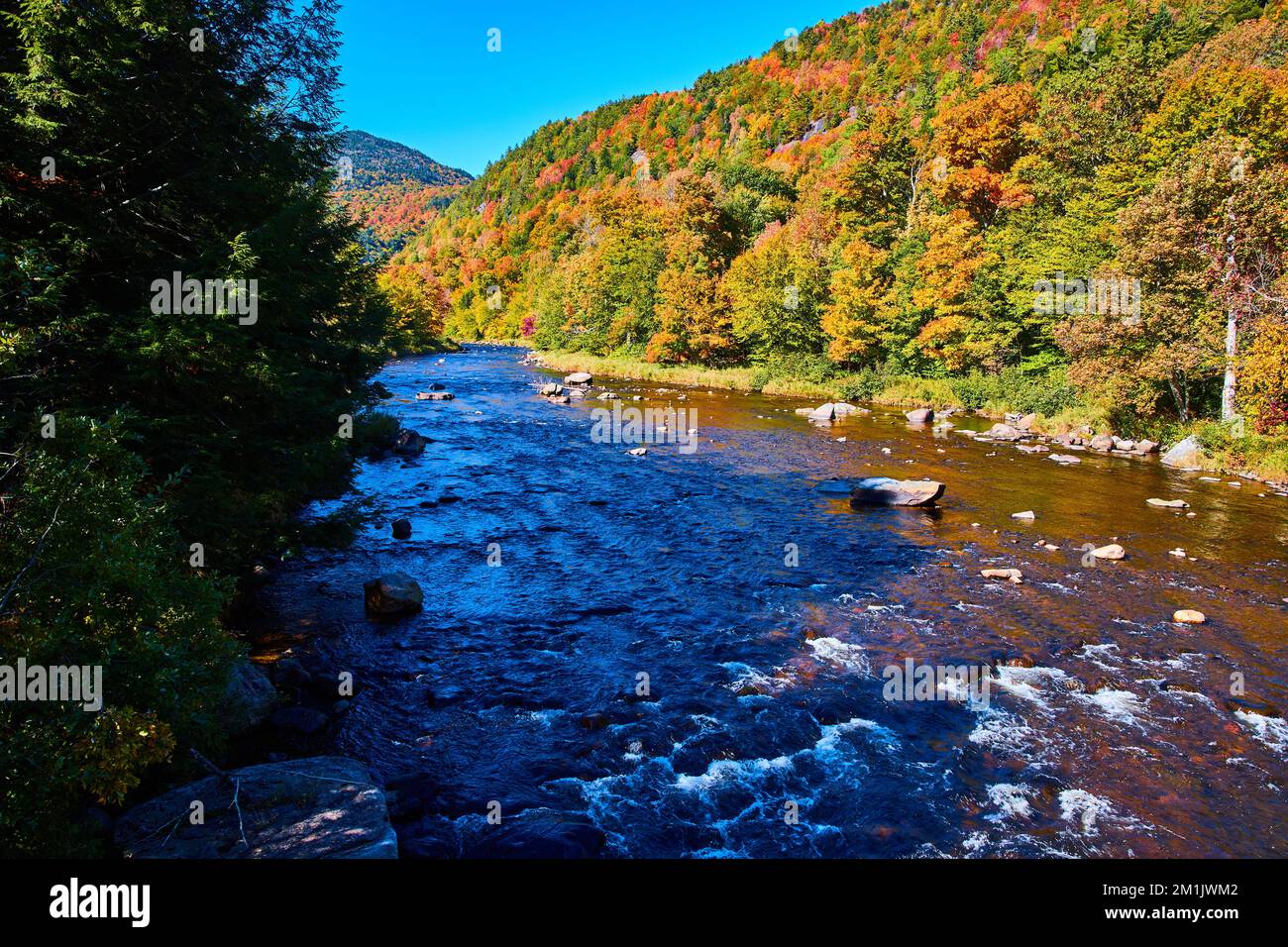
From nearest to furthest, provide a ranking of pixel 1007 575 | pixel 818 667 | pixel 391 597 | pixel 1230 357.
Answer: pixel 818 667 < pixel 391 597 < pixel 1007 575 < pixel 1230 357

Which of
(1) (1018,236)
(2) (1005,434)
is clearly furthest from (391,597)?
(1) (1018,236)

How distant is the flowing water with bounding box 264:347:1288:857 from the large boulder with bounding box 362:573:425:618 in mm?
402

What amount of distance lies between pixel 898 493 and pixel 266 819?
19.3 m

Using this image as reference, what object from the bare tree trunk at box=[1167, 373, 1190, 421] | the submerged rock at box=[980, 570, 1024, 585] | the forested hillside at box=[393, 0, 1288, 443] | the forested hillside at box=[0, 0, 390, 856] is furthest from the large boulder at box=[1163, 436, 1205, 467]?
the forested hillside at box=[0, 0, 390, 856]

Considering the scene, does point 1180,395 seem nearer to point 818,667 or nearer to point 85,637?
point 818,667

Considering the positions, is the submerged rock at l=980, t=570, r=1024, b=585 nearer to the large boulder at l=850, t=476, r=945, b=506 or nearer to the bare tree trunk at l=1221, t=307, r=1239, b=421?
the large boulder at l=850, t=476, r=945, b=506

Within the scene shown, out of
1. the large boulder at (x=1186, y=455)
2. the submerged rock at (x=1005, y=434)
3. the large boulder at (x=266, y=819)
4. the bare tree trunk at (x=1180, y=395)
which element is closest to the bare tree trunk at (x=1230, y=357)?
the large boulder at (x=1186, y=455)

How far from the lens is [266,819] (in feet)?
19.5

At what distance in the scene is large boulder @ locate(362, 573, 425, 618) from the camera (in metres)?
12.4

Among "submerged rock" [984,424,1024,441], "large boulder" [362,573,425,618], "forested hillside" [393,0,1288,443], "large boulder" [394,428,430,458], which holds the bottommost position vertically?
"large boulder" [362,573,425,618]

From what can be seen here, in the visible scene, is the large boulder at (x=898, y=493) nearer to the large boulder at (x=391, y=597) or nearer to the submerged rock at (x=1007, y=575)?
the submerged rock at (x=1007, y=575)

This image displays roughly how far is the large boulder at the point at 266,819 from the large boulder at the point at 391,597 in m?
5.65
